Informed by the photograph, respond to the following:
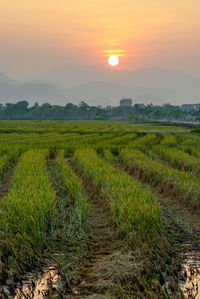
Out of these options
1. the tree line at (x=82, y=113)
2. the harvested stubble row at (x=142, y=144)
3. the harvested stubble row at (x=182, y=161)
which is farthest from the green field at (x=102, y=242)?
the tree line at (x=82, y=113)

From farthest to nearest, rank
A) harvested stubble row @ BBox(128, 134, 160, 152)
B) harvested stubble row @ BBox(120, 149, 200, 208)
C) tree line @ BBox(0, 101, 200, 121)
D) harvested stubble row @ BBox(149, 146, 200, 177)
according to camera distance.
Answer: tree line @ BBox(0, 101, 200, 121)
harvested stubble row @ BBox(128, 134, 160, 152)
harvested stubble row @ BBox(149, 146, 200, 177)
harvested stubble row @ BBox(120, 149, 200, 208)

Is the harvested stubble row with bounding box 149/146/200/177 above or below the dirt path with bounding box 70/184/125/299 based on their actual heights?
above

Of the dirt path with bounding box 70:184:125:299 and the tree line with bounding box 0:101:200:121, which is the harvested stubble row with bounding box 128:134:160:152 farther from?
the tree line with bounding box 0:101:200:121

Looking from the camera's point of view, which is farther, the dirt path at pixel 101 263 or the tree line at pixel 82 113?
the tree line at pixel 82 113

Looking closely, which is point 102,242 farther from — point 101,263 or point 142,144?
point 142,144

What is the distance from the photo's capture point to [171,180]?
626 centimetres

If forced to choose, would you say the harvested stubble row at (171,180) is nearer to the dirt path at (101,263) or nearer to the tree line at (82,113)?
the dirt path at (101,263)

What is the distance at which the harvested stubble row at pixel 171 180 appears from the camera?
5.30 meters

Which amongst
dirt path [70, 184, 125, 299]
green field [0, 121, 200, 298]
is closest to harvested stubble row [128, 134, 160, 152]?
green field [0, 121, 200, 298]

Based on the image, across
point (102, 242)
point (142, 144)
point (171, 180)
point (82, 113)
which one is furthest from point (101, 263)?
point (82, 113)

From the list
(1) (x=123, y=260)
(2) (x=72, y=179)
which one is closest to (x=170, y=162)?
(2) (x=72, y=179)

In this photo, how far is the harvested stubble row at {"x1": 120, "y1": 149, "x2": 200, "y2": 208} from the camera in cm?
530

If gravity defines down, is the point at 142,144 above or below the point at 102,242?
above

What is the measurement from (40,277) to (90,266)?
51cm
